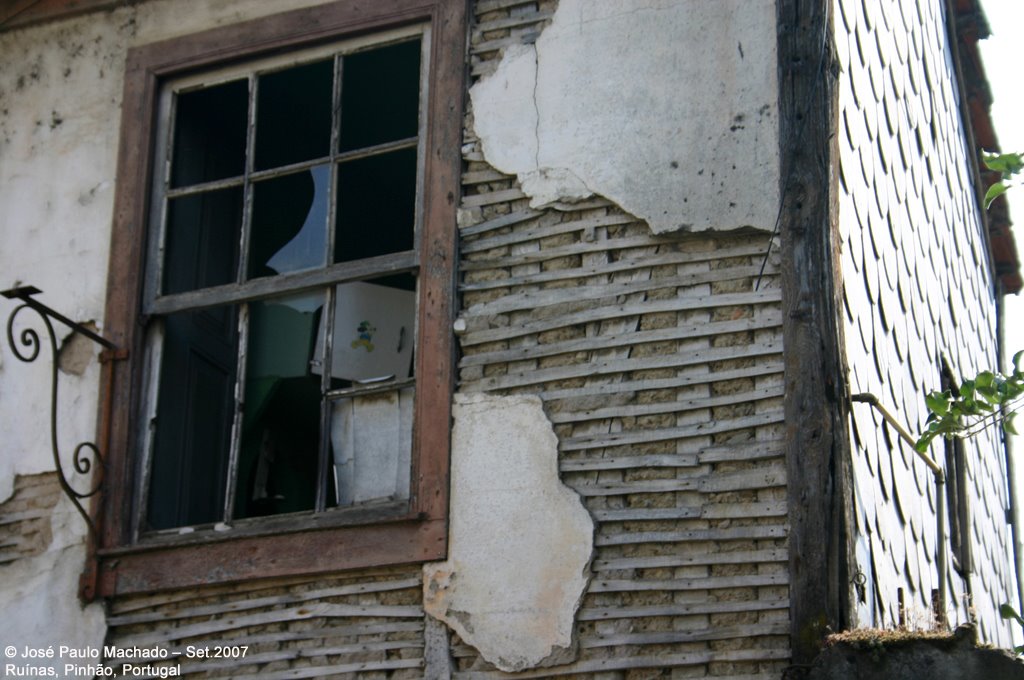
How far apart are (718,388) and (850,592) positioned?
876mm

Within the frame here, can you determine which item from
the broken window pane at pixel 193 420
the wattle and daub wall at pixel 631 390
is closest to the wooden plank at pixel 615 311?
the wattle and daub wall at pixel 631 390

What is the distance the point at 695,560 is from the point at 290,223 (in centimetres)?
296

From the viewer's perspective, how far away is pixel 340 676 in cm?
585

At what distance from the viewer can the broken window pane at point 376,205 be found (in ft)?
27.1

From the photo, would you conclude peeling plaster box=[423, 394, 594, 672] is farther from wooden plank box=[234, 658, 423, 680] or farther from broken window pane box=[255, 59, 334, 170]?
broken window pane box=[255, 59, 334, 170]

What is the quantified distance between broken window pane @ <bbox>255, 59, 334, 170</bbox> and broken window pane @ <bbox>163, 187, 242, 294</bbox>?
1.25 feet

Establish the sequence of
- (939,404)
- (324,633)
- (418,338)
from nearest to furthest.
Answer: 1. (939,404)
2. (324,633)
3. (418,338)

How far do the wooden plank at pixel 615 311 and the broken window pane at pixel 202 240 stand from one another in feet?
5.40

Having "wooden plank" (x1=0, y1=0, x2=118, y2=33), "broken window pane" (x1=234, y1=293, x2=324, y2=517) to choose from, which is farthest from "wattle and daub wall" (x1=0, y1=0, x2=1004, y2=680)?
"wooden plank" (x1=0, y1=0, x2=118, y2=33)

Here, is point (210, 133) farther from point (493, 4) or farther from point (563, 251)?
point (563, 251)

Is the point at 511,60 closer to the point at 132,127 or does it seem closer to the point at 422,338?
the point at 422,338

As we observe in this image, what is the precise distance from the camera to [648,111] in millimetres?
6102

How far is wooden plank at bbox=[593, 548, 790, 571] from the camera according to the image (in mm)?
5348

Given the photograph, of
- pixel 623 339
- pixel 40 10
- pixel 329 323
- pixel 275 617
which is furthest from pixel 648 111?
pixel 40 10
